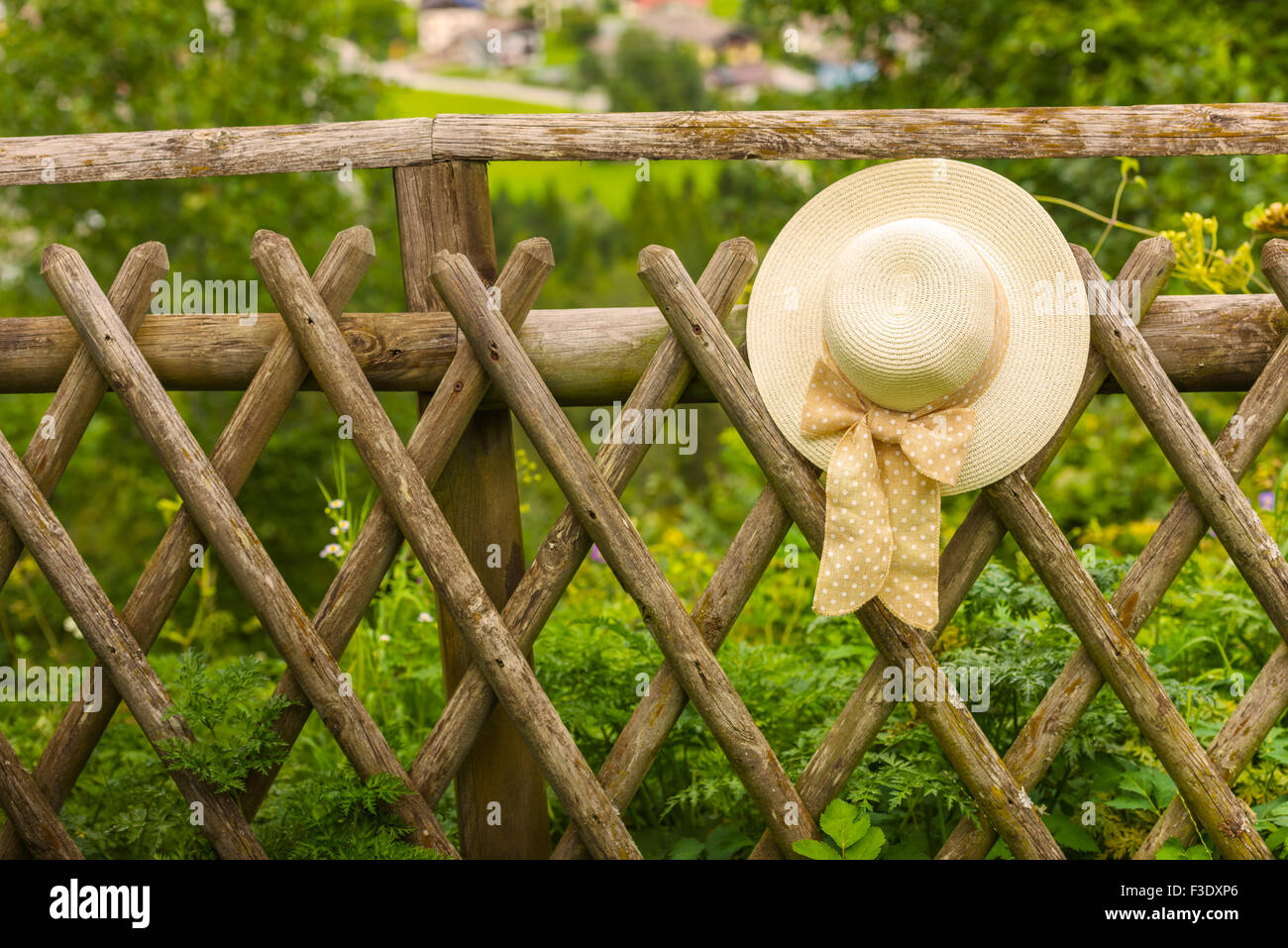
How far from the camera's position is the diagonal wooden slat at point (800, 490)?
202cm

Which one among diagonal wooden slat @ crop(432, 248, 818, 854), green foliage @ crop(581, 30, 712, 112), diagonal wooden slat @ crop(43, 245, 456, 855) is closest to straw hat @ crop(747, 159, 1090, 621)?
diagonal wooden slat @ crop(432, 248, 818, 854)

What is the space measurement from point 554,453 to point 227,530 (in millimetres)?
678

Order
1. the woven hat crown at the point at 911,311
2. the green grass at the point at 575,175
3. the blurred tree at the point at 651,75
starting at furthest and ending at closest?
the green grass at the point at 575,175 < the blurred tree at the point at 651,75 < the woven hat crown at the point at 911,311

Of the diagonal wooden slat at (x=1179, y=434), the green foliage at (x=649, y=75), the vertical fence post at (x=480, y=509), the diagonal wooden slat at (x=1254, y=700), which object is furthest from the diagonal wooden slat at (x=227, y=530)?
the green foliage at (x=649, y=75)

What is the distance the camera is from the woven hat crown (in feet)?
6.07

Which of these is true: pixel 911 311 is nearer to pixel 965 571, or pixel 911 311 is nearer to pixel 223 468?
pixel 965 571

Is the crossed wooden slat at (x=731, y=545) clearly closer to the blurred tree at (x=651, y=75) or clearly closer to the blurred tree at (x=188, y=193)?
the blurred tree at (x=188, y=193)

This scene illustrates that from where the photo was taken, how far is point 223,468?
83.7 inches

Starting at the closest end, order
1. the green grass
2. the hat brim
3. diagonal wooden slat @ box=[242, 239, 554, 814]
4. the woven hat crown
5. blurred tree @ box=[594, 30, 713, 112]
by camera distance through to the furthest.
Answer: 1. the woven hat crown
2. the hat brim
3. diagonal wooden slat @ box=[242, 239, 554, 814]
4. blurred tree @ box=[594, 30, 713, 112]
5. the green grass

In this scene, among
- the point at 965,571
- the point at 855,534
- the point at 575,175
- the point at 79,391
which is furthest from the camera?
the point at 575,175

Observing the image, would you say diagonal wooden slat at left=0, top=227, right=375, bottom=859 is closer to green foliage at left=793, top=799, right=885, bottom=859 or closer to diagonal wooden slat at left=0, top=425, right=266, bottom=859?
diagonal wooden slat at left=0, top=425, right=266, bottom=859

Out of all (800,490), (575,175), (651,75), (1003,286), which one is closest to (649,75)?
(651,75)

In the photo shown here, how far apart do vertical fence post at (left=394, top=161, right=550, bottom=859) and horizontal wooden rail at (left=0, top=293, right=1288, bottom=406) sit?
0.10 meters
